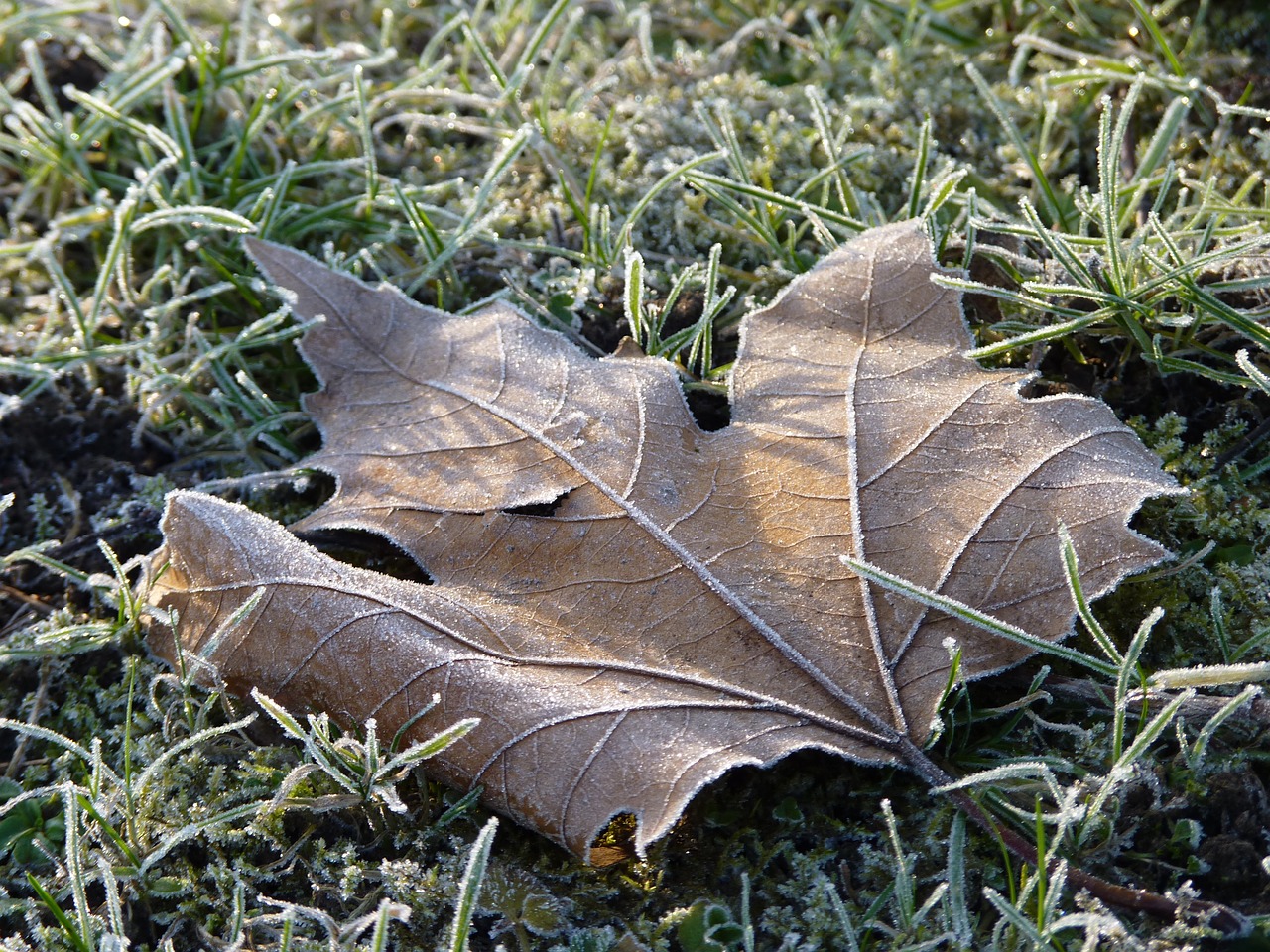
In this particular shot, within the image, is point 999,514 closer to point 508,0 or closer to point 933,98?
point 933,98

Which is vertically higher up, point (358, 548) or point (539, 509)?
point (539, 509)

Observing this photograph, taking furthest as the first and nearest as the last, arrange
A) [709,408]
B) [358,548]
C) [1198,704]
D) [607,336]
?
1. [607,336]
2. [709,408]
3. [358,548]
4. [1198,704]

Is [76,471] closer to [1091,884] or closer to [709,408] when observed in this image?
[709,408]

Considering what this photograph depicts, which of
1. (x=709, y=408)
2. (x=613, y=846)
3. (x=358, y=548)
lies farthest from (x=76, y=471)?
(x=613, y=846)

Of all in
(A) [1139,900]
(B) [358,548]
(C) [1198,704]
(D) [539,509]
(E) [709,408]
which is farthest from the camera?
(E) [709,408]

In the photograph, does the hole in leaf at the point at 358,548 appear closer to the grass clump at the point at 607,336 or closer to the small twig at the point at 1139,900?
the grass clump at the point at 607,336

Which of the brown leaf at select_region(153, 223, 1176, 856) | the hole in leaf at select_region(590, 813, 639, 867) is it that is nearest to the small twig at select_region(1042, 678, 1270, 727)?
the brown leaf at select_region(153, 223, 1176, 856)
